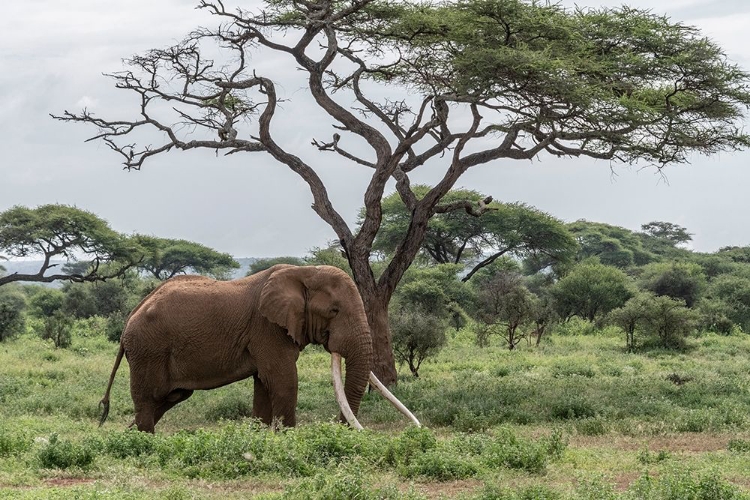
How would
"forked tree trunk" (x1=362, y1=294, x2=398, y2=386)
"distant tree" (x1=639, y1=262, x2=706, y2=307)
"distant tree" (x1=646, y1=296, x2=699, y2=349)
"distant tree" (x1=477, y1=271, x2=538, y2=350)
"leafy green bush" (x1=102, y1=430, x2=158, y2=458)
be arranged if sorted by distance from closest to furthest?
"leafy green bush" (x1=102, y1=430, x2=158, y2=458) < "forked tree trunk" (x1=362, y1=294, x2=398, y2=386) < "distant tree" (x1=646, y1=296, x2=699, y2=349) < "distant tree" (x1=477, y1=271, x2=538, y2=350) < "distant tree" (x1=639, y1=262, x2=706, y2=307)

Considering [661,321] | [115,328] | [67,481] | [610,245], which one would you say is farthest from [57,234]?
[610,245]

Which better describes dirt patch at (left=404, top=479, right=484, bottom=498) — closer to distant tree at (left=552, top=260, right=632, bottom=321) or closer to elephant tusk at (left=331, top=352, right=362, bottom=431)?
elephant tusk at (left=331, top=352, right=362, bottom=431)

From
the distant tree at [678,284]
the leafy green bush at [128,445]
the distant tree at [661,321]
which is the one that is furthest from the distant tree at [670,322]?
the leafy green bush at [128,445]

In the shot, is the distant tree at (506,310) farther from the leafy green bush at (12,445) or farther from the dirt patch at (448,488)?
the dirt patch at (448,488)

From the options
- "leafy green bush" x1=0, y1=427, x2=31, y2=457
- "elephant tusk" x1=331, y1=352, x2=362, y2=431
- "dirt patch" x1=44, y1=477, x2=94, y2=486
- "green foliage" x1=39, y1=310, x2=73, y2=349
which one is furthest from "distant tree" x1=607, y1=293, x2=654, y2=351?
"dirt patch" x1=44, y1=477, x2=94, y2=486

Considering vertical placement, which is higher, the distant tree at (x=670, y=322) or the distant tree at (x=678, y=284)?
the distant tree at (x=678, y=284)

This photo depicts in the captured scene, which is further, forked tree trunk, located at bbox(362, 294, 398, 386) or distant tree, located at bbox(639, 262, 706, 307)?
distant tree, located at bbox(639, 262, 706, 307)

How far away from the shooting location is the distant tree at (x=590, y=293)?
3259 cm

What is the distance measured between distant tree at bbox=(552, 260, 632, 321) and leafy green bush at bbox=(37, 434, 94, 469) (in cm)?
2528

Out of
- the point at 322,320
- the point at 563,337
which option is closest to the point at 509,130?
the point at 322,320

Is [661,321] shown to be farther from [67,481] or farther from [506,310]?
[67,481]

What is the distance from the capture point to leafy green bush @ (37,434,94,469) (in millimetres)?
8828

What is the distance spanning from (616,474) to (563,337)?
18.7 metres

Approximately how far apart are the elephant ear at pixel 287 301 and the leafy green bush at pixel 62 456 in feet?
9.83
